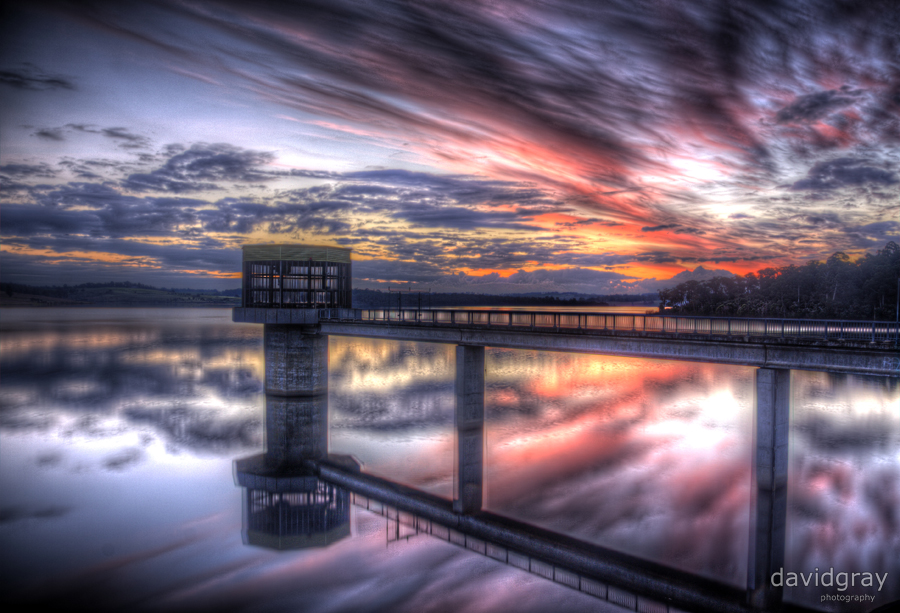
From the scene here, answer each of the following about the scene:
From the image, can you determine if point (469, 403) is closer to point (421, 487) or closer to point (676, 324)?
point (421, 487)

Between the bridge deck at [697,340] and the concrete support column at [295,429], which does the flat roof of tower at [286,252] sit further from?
the concrete support column at [295,429]

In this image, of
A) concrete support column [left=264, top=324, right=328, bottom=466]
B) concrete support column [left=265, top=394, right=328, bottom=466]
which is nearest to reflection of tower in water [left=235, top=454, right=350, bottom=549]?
concrete support column [left=265, top=394, right=328, bottom=466]

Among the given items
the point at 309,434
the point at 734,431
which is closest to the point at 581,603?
the point at 309,434

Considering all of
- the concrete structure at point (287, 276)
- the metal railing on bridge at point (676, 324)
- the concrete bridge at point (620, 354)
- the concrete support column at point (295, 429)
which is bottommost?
the concrete support column at point (295, 429)

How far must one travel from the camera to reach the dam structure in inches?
674

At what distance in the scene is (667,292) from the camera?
161 metres

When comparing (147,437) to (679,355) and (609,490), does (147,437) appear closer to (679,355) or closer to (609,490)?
(609,490)

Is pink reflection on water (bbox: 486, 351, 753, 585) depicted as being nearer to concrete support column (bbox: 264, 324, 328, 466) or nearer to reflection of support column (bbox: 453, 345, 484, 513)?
reflection of support column (bbox: 453, 345, 484, 513)

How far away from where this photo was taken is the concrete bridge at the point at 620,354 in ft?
55.7

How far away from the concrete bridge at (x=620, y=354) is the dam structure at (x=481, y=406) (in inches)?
2.4

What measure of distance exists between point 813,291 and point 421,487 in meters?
106

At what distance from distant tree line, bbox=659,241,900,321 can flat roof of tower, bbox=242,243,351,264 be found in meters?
73.5

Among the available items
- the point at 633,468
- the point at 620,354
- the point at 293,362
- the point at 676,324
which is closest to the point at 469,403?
the point at 620,354

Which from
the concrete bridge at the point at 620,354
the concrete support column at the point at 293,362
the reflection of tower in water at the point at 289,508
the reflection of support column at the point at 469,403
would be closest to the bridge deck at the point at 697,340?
the concrete bridge at the point at 620,354
